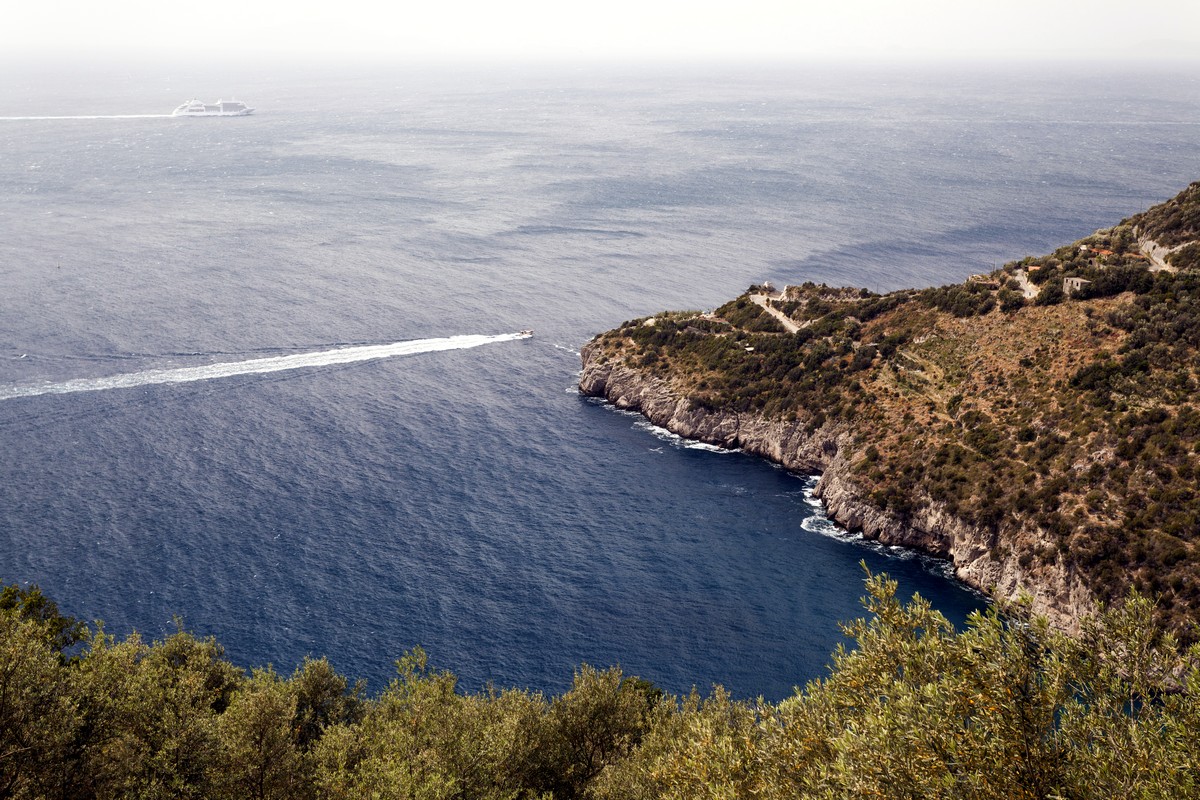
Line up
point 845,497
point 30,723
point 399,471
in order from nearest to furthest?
point 30,723
point 845,497
point 399,471

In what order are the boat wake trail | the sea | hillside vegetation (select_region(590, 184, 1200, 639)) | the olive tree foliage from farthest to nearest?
the boat wake trail
hillside vegetation (select_region(590, 184, 1200, 639))
the sea
the olive tree foliage

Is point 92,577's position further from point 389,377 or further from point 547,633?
point 389,377

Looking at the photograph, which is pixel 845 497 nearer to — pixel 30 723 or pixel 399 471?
pixel 399 471

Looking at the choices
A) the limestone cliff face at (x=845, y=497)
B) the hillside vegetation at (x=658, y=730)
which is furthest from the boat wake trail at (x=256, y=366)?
the hillside vegetation at (x=658, y=730)

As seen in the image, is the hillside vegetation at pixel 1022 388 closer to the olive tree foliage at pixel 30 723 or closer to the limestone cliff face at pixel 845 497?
the limestone cliff face at pixel 845 497

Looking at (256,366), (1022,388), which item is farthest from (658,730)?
(256,366)

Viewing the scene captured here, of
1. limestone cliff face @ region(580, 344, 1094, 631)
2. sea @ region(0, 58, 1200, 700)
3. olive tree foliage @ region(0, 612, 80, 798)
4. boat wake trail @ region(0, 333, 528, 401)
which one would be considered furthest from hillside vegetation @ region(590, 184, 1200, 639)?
olive tree foliage @ region(0, 612, 80, 798)

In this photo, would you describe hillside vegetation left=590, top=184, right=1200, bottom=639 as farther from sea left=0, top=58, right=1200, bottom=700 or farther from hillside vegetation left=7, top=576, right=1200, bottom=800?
hillside vegetation left=7, top=576, right=1200, bottom=800
